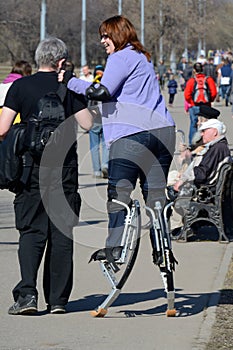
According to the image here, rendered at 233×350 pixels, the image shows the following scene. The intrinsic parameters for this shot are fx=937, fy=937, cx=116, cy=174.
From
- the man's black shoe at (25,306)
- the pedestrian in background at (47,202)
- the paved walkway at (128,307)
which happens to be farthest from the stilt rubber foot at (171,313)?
the man's black shoe at (25,306)

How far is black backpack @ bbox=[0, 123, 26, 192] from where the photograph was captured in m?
6.26

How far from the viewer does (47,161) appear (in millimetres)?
6273

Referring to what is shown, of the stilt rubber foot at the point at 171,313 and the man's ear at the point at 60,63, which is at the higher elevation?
the man's ear at the point at 60,63

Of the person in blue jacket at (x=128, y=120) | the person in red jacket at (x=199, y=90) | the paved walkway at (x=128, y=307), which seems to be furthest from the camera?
the person in red jacket at (x=199, y=90)

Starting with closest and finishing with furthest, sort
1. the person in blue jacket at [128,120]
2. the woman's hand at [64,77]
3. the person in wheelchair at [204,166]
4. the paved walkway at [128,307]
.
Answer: the paved walkway at [128,307] < the person in blue jacket at [128,120] < the woman's hand at [64,77] < the person in wheelchair at [204,166]

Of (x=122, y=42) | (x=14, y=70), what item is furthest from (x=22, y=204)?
(x=14, y=70)

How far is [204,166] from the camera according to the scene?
374 inches

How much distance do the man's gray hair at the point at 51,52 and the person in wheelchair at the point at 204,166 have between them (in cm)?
338

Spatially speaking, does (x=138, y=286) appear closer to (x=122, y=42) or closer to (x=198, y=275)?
(x=198, y=275)

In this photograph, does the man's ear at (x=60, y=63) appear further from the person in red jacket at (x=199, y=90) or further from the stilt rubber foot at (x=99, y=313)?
the person in red jacket at (x=199, y=90)

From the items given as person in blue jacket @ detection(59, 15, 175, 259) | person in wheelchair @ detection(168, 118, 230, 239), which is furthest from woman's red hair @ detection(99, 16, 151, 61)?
person in wheelchair @ detection(168, 118, 230, 239)

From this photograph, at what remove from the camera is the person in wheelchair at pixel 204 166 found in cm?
945

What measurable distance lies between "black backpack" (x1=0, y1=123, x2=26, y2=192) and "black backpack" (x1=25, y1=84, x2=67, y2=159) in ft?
0.20

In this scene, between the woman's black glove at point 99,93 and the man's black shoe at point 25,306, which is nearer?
the woman's black glove at point 99,93
